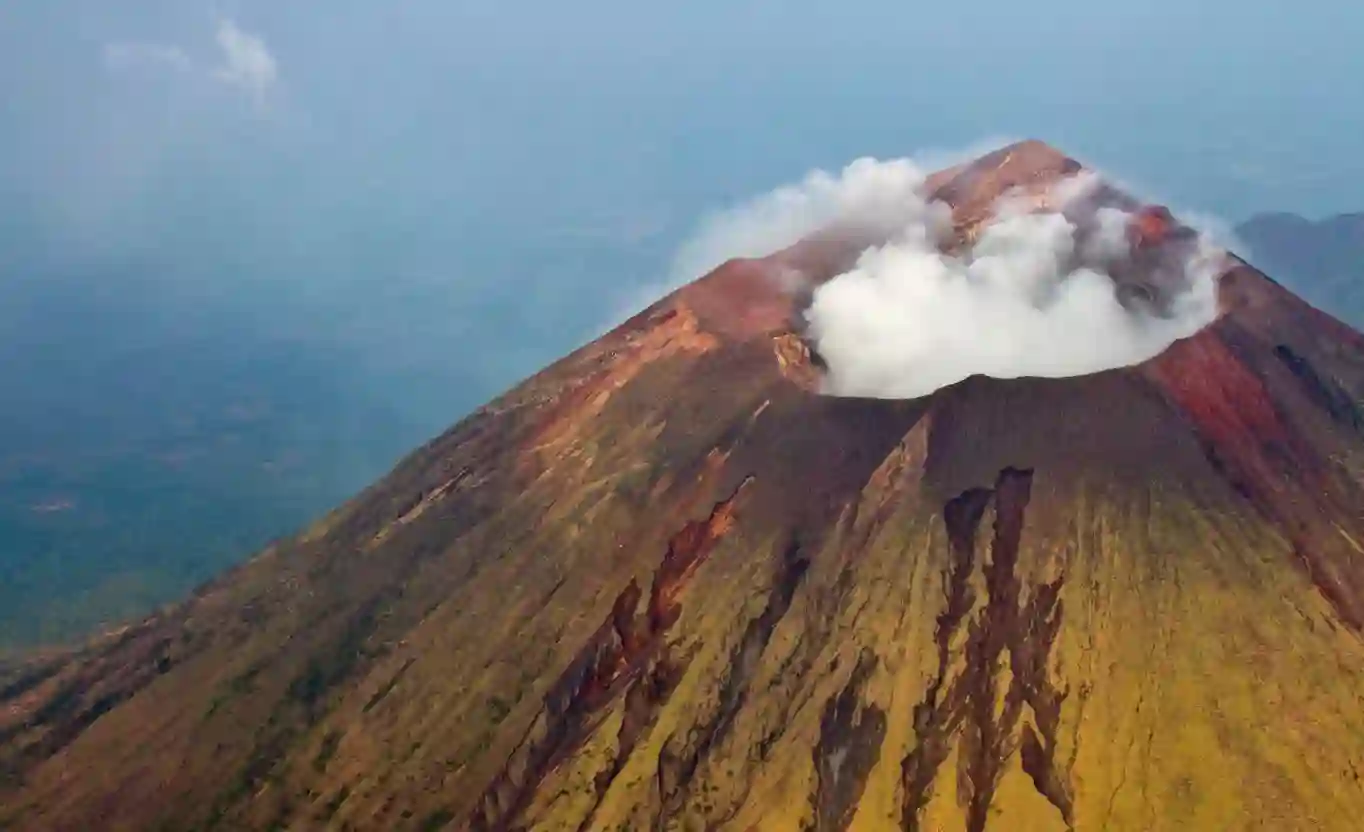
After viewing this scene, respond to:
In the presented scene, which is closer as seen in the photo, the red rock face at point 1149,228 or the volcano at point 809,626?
the volcano at point 809,626

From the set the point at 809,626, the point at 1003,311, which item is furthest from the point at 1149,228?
the point at 809,626

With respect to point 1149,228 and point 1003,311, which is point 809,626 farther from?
point 1149,228

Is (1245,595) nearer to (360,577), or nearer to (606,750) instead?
(606,750)

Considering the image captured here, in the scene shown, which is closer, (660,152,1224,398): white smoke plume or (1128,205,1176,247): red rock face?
(660,152,1224,398): white smoke plume

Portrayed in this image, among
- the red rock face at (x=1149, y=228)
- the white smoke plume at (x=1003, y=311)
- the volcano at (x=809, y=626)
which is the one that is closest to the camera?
the volcano at (x=809, y=626)

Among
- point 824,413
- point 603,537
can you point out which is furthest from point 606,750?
point 824,413
